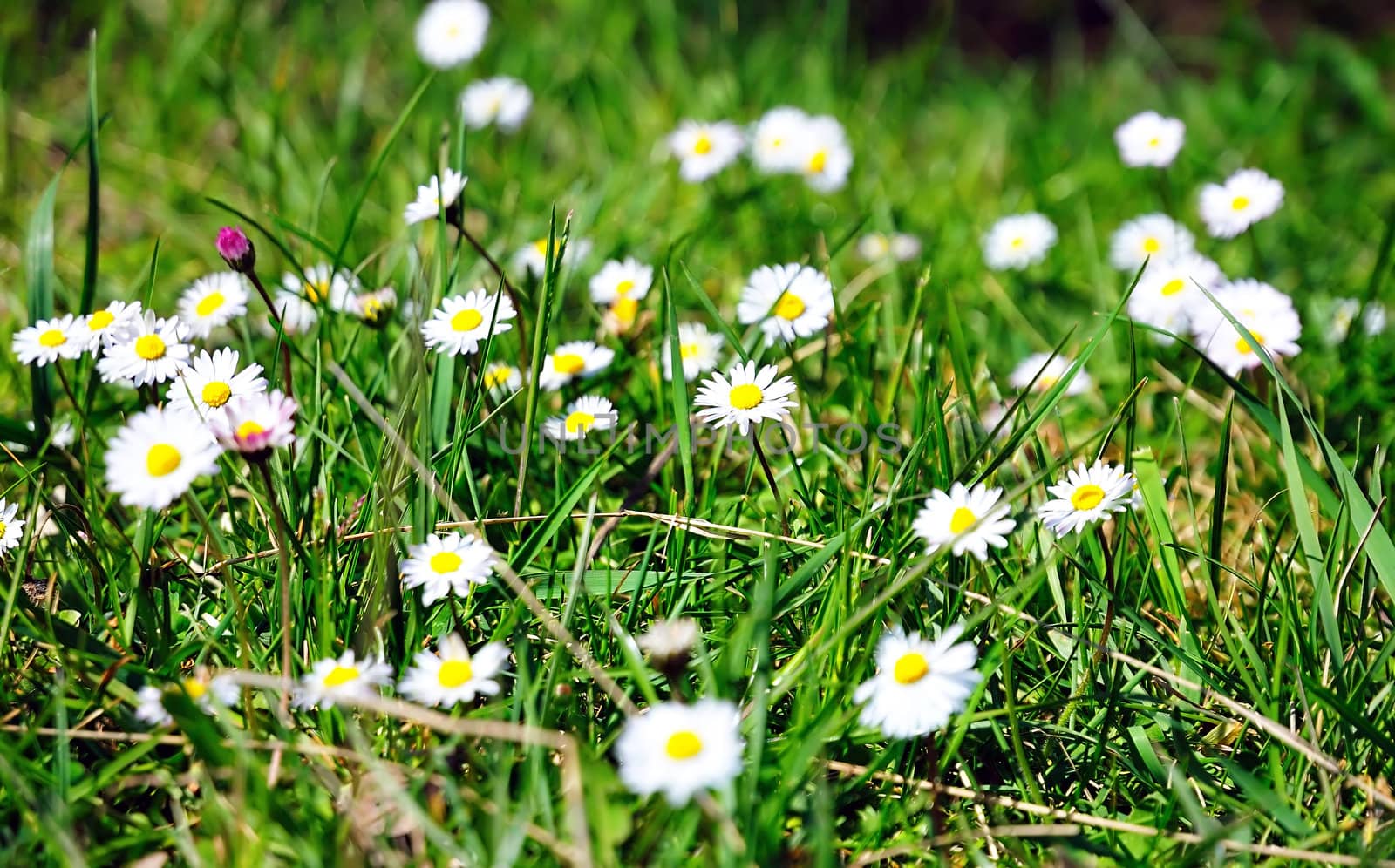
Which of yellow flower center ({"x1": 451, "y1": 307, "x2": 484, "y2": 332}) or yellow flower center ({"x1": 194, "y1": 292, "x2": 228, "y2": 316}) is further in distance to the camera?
yellow flower center ({"x1": 194, "y1": 292, "x2": 228, "y2": 316})

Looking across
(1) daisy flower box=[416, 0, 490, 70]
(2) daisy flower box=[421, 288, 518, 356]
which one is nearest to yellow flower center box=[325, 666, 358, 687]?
(2) daisy flower box=[421, 288, 518, 356]

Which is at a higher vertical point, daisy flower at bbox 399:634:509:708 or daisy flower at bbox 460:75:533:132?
daisy flower at bbox 460:75:533:132

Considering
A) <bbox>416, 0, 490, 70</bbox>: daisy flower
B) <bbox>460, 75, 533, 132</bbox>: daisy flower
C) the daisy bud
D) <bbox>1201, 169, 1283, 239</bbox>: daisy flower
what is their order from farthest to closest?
<bbox>416, 0, 490, 70</bbox>: daisy flower → <bbox>460, 75, 533, 132</bbox>: daisy flower → <bbox>1201, 169, 1283, 239</bbox>: daisy flower → the daisy bud

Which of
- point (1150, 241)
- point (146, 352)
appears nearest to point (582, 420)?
point (146, 352)

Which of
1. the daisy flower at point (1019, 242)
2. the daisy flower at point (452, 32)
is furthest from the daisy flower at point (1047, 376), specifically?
the daisy flower at point (452, 32)

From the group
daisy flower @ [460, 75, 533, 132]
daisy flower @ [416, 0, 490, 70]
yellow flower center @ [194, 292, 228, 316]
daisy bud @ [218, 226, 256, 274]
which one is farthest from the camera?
daisy flower @ [416, 0, 490, 70]

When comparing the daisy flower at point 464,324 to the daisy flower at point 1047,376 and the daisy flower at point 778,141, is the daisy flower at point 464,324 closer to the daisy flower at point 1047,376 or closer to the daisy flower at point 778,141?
the daisy flower at point 1047,376

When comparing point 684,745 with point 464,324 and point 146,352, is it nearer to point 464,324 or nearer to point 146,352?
point 464,324

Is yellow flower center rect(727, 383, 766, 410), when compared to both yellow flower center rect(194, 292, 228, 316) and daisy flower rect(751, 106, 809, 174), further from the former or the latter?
daisy flower rect(751, 106, 809, 174)
